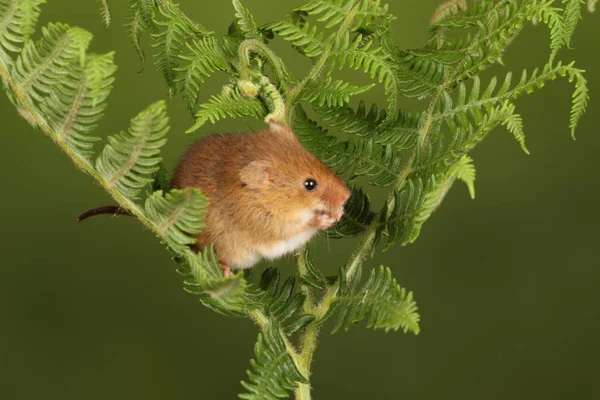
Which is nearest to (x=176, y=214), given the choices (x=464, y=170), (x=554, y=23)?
(x=464, y=170)

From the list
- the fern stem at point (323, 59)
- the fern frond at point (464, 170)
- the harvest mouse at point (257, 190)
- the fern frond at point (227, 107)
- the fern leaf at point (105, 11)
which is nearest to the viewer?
the fern frond at point (464, 170)

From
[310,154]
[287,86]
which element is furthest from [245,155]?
[287,86]

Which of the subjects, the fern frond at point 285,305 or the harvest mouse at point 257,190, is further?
the harvest mouse at point 257,190

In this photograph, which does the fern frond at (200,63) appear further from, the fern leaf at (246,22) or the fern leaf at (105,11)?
the fern leaf at (105,11)

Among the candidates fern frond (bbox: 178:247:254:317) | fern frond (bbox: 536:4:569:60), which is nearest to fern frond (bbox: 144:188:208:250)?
fern frond (bbox: 178:247:254:317)

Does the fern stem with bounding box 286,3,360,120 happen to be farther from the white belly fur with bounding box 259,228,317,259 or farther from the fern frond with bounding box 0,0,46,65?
the fern frond with bounding box 0,0,46,65

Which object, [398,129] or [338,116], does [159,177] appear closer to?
[338,116]

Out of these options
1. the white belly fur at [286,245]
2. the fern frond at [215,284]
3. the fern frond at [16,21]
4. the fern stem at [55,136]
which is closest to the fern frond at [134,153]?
the fern stem at [55,136]
